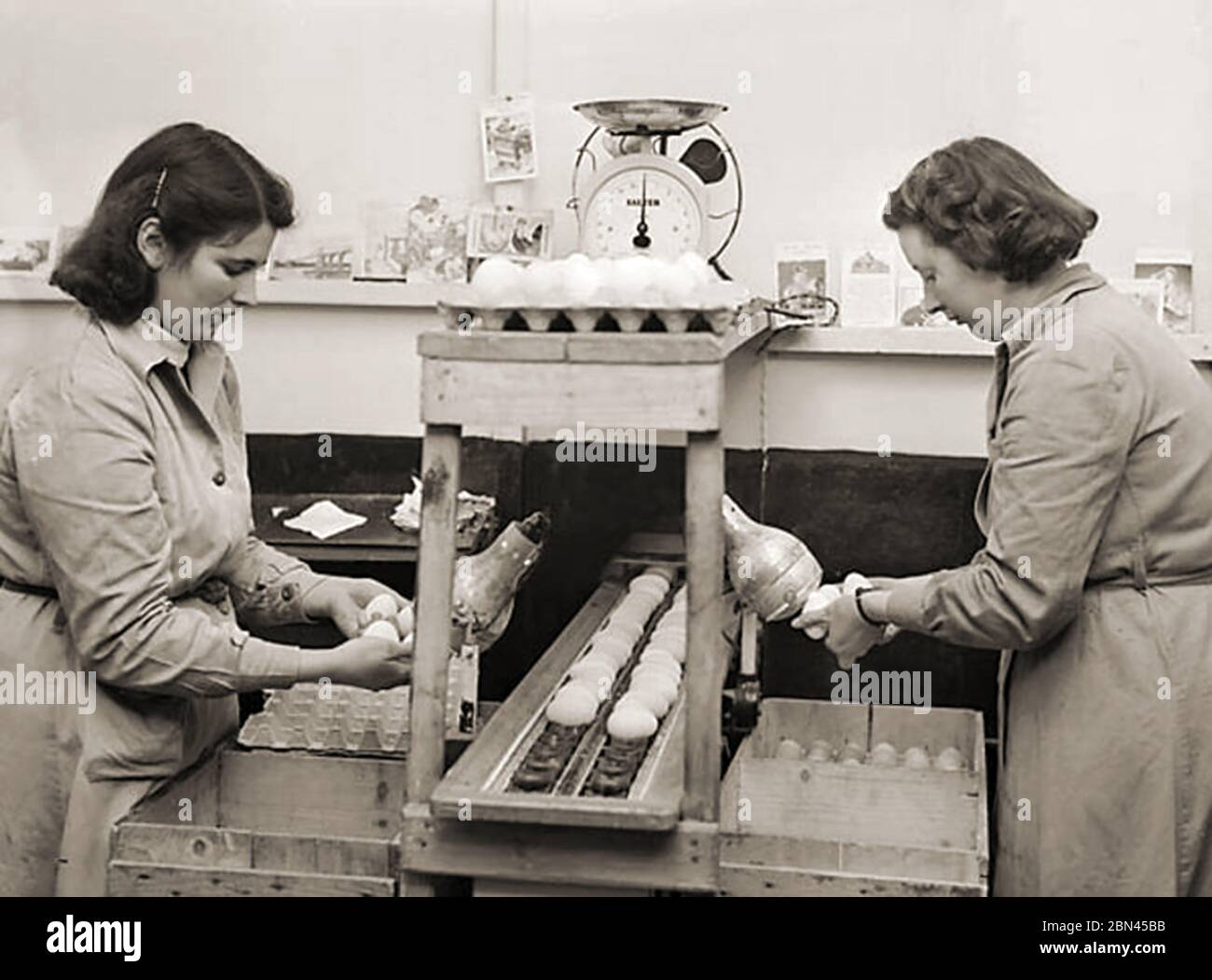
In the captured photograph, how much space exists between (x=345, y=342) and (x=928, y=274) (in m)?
2.15

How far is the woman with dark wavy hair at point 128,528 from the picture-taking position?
2537 mm

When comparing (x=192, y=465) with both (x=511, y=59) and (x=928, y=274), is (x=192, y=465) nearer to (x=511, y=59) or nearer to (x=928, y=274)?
(x=928, y=274)

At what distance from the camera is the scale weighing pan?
392 cm

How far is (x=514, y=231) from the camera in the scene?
14.8ft

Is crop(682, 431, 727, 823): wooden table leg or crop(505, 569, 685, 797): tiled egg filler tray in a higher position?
crop(682, 431, 727, 823): wooden table leg

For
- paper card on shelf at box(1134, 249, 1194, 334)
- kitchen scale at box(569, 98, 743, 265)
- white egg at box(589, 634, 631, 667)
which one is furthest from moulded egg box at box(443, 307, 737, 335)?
paper card on shelf at box(1134, 249, 1194, 334)

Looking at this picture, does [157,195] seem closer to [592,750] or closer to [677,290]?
[677,290]

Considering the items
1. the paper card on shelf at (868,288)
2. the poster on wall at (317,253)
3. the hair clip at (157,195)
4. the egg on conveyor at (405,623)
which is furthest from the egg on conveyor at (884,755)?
the poster on wall at (317,253)

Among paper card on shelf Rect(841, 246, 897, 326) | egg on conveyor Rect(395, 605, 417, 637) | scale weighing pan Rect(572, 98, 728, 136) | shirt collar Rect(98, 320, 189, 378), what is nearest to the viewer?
shirt collar Rect(98, 320, 189, 378)

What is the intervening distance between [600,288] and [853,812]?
3.81ft

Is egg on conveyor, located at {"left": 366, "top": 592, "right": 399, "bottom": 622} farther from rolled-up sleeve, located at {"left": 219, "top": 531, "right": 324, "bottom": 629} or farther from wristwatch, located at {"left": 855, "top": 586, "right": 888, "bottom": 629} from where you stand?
wristwatch, located at {"left": 855, "top": 586, "right": 888, "bottom": 629}
